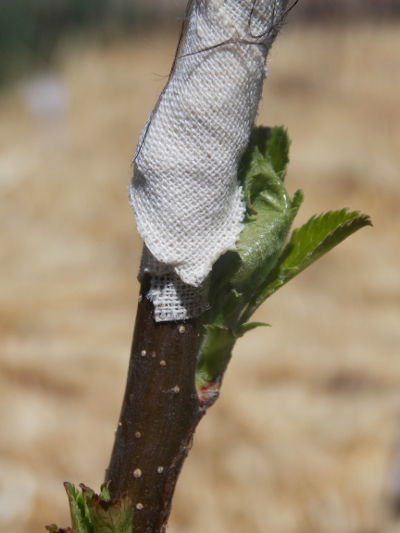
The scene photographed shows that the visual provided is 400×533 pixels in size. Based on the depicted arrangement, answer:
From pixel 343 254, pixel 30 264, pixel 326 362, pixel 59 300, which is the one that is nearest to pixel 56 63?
pixel 30 264

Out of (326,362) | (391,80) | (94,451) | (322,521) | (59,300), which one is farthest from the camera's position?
(391,80)

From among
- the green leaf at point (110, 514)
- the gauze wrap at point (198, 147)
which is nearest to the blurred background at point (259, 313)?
the gauze wrap at point (198, 147)

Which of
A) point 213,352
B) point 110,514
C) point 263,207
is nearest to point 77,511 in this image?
point 110,514

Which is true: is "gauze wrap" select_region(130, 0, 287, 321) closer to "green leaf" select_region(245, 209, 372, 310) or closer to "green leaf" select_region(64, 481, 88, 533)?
"green leaf" select_region(245, 209, 372, 310)

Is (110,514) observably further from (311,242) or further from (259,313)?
(259,313)

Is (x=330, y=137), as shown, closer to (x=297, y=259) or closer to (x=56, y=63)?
(x=56, y=63)

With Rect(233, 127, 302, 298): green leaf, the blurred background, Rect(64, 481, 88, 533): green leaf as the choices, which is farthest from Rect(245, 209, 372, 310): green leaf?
Rect(64, 481, 88, 533): green leaf

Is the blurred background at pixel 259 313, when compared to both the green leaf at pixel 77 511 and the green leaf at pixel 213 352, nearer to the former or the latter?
the green leaf at pixel 213 352
